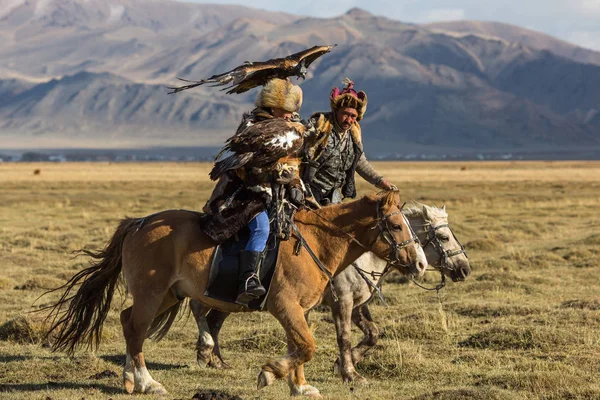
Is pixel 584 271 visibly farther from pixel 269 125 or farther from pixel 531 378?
pixel 269 125

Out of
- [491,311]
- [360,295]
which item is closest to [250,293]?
[360,295]

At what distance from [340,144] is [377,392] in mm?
2275

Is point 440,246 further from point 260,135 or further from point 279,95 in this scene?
point 260,135

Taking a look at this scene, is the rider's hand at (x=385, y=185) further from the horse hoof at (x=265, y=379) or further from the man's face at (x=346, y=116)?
the horse hoof at (x=265, y=379)

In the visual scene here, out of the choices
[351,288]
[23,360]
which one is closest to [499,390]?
[351,288]

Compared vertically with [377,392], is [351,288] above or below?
above

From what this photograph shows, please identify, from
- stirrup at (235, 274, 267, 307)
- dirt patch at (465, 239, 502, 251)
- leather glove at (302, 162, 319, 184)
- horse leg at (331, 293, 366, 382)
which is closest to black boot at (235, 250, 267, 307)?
stirrup at (235, 274, 267, 307)

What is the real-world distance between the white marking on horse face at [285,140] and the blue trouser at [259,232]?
1.75 feet

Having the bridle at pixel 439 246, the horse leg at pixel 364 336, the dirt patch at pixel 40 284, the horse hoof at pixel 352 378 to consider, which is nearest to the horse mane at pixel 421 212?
the bridle at pixel 439 246

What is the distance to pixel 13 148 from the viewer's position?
630 ft

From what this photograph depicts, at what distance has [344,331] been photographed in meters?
8.55

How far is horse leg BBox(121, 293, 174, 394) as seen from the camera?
7.64 m

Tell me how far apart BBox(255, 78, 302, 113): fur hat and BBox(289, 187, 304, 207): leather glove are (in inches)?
25.0

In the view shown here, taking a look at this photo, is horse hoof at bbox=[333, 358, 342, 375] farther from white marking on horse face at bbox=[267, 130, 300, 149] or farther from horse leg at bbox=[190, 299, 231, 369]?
white marking on horse face at bbox=[267, 130, 300, 149]
